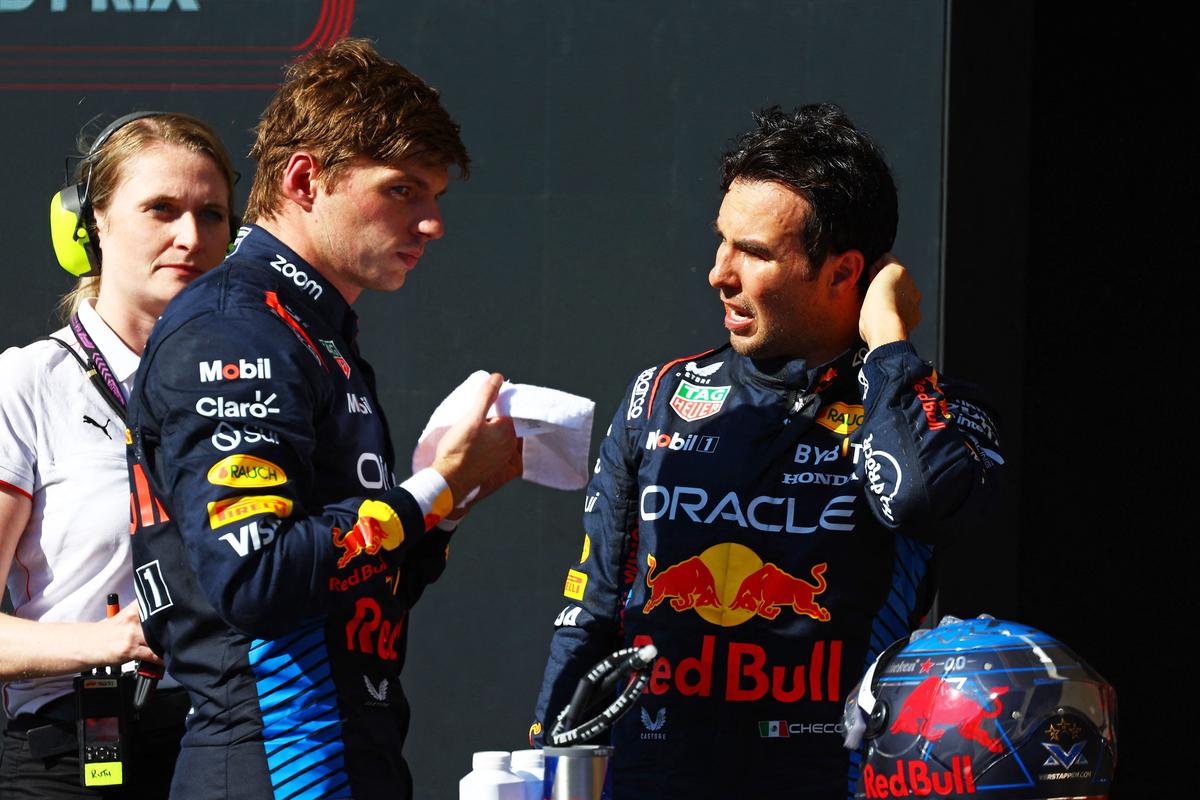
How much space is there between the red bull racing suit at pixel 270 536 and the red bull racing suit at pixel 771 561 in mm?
490

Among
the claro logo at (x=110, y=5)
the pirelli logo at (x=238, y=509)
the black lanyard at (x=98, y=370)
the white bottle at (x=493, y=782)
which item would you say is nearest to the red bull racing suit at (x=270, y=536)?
the pirelli logo at (x=238, y=509)

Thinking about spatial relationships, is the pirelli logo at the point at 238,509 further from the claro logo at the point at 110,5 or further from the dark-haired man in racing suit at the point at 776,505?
the claro logo at the point at 110,5

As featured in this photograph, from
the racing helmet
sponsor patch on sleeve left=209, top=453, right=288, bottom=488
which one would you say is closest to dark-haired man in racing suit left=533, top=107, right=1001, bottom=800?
the racing helmet

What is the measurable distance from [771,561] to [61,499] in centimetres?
119

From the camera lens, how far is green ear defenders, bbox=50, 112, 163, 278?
2727mm

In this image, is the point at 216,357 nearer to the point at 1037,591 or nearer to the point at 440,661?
the point at 440,661

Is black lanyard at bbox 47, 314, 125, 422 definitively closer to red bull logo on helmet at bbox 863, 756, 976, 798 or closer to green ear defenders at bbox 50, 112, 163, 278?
green ear defenders at bbox 50, 112, 163, 278

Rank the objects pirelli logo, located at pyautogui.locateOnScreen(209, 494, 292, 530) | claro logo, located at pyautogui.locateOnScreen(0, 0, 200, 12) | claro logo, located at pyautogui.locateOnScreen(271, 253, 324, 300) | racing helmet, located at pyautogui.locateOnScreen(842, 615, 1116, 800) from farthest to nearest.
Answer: claro logo, located at pyautogui.locateOnScreen(0, 0, 200, 12), claro logo, located at pyautogui.locateOnScreen(271, 253, 324, 300), racing helmet, located at pyautogui.locateOnScreen(842, 615, 1116, 800), pirelli logo, located at pyautogui.locateOnScreen(209, 494, 292, 530)

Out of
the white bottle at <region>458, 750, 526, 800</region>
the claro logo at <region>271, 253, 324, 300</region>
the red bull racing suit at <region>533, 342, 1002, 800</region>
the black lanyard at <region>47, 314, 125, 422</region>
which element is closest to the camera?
the white bottle at <region>458, 750, 526, 800</region>

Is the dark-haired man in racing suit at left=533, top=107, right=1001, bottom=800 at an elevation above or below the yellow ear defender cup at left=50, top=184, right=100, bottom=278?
below

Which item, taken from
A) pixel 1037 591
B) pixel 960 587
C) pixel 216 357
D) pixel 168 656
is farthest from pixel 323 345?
pixel 1037 591

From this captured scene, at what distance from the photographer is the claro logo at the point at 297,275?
2025mm

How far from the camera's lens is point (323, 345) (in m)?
1.98

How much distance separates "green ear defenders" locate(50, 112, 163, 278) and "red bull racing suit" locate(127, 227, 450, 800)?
826 millimetres
